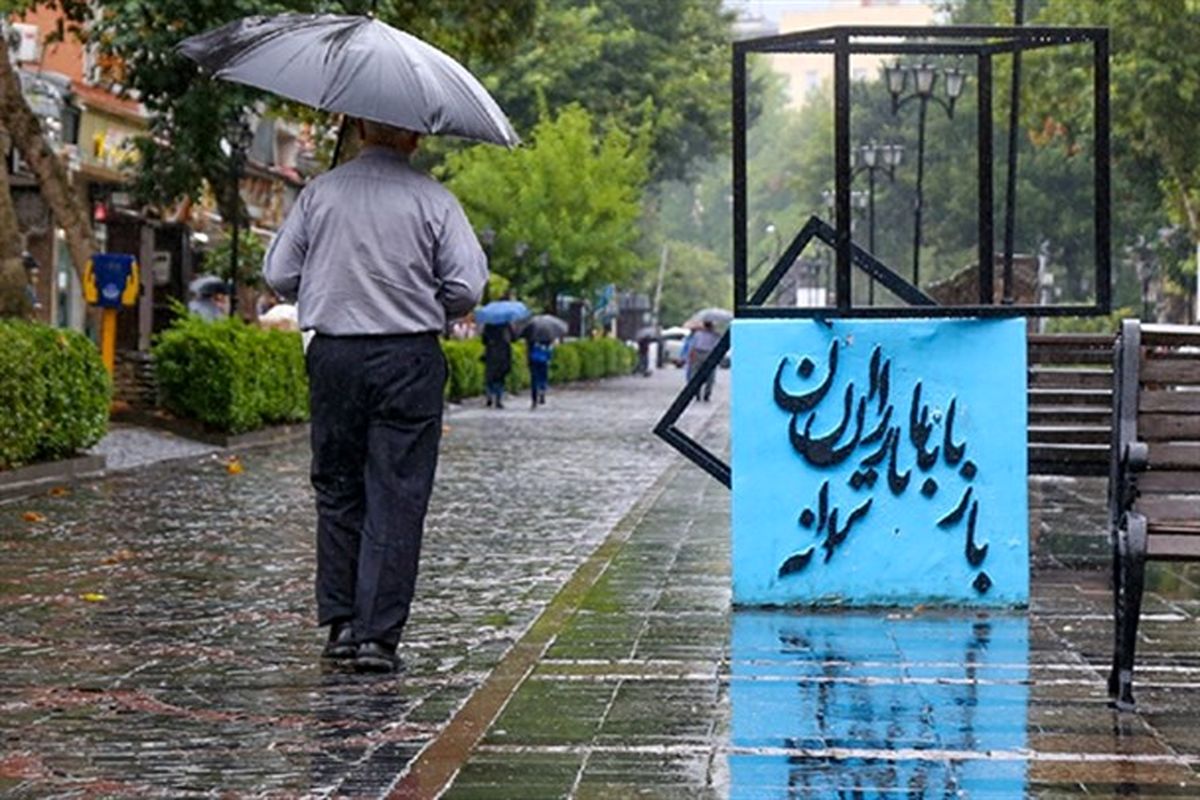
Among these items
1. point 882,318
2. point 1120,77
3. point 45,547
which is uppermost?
point 1120,77

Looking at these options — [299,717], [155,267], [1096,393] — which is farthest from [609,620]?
[155,267]

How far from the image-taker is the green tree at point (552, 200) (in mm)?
57125

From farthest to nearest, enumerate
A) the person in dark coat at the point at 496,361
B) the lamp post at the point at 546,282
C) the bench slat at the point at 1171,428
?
the lamp post at the point at 546,282 < the person in dark coat at the point at 496,361 < the bench slat at the point at 1171,428

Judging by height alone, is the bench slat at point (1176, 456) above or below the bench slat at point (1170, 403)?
below

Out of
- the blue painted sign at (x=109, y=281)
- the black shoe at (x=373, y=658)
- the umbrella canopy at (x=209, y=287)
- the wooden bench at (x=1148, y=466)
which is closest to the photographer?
the wooden bench at (x=1148, y=466)

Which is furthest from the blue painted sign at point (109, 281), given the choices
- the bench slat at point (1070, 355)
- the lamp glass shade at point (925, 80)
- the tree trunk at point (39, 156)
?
the bench slat at point (1070, 355)

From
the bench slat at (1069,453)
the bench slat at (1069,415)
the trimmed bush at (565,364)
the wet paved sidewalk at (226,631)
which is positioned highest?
the bench slat at (1069,415)

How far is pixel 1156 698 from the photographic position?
760 centimetres

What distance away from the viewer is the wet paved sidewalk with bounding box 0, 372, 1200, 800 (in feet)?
20.8

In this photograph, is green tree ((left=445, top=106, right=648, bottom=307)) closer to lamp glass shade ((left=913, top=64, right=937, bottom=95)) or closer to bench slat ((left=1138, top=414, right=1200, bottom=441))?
lamp glass shade ((left=913, top=64, right=937, bottom=95))

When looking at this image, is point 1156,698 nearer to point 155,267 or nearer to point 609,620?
point 609,620

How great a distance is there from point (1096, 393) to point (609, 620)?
3967 millimetres

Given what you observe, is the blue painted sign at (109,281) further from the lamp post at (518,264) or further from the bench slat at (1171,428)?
the lamp post at (518,264)

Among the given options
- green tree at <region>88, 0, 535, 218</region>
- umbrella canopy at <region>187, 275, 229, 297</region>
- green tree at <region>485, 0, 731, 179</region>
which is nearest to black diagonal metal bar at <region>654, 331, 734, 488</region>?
green tree at <region>88, 0, 535, 218</region>
